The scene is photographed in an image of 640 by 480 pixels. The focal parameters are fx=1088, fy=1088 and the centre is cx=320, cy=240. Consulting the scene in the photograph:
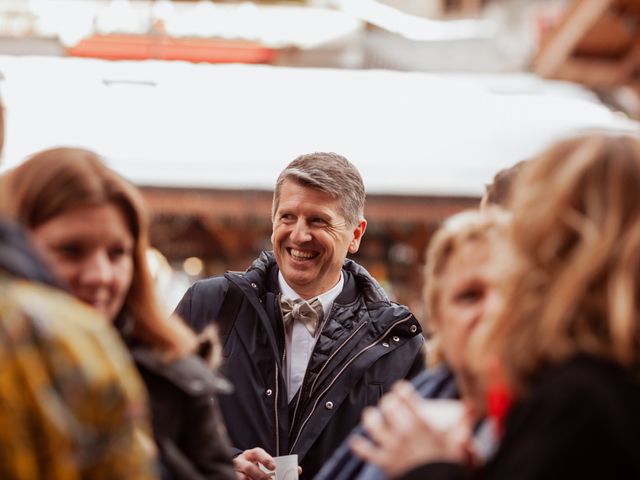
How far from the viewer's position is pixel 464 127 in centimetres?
1302

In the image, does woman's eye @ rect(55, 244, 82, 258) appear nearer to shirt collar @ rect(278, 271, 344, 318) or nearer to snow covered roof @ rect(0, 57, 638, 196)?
shirt collar @ rect(278, 271, 344, 318)

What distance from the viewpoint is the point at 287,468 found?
321cm

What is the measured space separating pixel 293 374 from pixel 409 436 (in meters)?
1.74

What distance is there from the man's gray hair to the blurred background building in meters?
5.60

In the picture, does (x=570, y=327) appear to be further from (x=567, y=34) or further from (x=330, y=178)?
(x=567, y=34)

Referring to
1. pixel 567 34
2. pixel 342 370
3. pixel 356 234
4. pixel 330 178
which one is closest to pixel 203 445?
pixel 342 370

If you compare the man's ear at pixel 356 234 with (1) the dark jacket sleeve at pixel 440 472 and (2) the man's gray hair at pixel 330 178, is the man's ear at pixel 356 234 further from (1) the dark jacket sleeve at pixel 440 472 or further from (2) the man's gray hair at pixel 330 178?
(1) the dark jacket sleeve at pixel 440 472

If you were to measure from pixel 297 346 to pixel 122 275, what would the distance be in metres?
1.50

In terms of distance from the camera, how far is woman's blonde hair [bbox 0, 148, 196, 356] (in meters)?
2.03

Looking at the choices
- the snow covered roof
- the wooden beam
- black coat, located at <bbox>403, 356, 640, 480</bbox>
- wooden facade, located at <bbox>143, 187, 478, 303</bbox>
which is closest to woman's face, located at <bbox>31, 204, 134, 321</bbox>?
black coat, located at <bbox>403, 356, 640, 480</bbox>

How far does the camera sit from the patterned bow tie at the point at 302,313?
3633mm

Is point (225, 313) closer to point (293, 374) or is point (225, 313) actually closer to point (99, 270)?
point (293, 374)

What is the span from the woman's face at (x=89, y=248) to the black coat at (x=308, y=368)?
136 centimetres

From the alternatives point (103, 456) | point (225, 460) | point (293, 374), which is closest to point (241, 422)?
point (293, 374)
